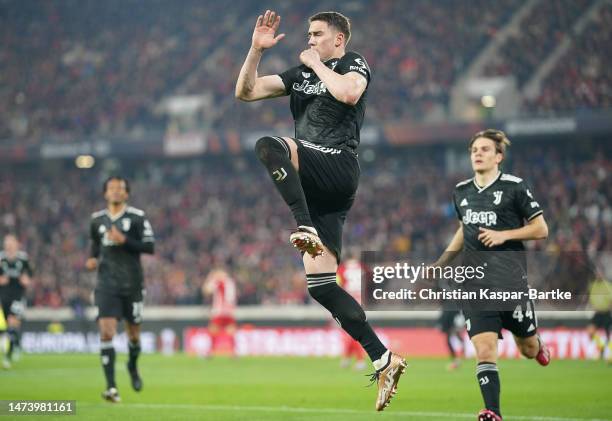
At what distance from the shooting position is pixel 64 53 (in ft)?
145

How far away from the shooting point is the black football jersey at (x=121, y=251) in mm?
12461

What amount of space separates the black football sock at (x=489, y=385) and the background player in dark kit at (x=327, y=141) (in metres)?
1.12

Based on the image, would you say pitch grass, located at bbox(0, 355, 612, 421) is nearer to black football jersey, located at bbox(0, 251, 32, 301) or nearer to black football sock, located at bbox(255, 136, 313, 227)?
black football jersey, located at bbox(0, 251, 32, 301)

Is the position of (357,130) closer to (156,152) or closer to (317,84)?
(317,84)

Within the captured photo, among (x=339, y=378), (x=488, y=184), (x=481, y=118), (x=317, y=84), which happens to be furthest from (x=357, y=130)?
(x=481, y=118)

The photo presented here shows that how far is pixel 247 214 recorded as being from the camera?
36.3 m

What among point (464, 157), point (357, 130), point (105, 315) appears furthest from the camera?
point (464, 157)

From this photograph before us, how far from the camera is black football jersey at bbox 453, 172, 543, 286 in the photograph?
335 inches

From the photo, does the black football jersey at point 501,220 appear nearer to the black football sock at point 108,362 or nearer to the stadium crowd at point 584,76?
the black football sock at point 108,362

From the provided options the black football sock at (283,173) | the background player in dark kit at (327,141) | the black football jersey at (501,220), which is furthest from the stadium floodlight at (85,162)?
the black football sock at (283,173)

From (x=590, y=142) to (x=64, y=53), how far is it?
23.7 metres

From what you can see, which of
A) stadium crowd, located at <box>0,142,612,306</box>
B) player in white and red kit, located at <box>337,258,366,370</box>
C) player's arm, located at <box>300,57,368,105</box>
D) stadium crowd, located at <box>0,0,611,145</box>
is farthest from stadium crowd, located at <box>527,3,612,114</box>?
player's arm, located at <box>300,57,368,105</box>

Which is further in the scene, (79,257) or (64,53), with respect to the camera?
(64,53)

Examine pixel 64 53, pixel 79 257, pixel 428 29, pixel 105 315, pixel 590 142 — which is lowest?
pixel 105 315
